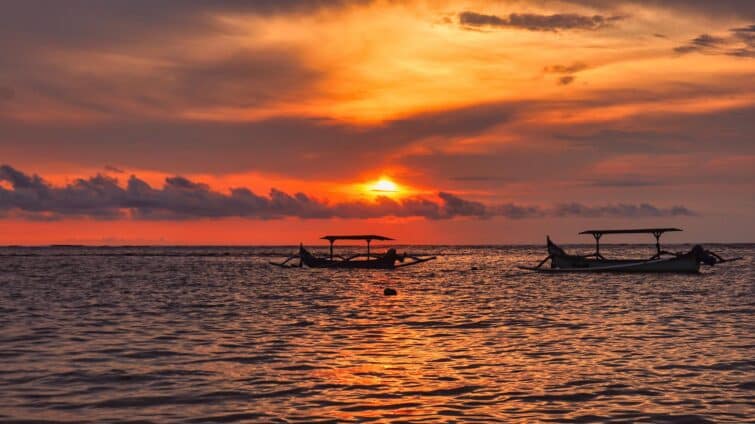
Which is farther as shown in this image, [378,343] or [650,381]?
[378,343]

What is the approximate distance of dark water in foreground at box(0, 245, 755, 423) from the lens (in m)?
15.9

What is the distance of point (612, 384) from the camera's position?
18.3 m

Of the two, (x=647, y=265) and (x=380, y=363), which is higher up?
(x=647, y=265)

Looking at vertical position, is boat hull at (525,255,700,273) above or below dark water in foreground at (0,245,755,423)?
above

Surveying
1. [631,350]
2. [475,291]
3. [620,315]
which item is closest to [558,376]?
[631,350]

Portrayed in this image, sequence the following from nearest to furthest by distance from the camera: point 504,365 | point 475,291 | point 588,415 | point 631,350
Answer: point 588,415
point 504,365
point 631,350
point 475,291

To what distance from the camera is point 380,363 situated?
71.5 ft

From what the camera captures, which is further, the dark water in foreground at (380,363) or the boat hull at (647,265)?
the boat hull at (647,265)

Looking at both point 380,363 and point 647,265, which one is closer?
point 380,363

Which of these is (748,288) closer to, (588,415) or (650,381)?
(650,381)

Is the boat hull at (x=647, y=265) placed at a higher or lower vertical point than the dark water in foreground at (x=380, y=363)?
higher

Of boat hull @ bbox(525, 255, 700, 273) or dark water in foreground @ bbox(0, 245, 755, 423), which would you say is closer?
dark water in foreground @ bbox(0, 245, 755, 423)

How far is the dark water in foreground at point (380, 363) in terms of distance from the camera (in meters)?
15.9

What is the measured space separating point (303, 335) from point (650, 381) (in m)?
14.0
